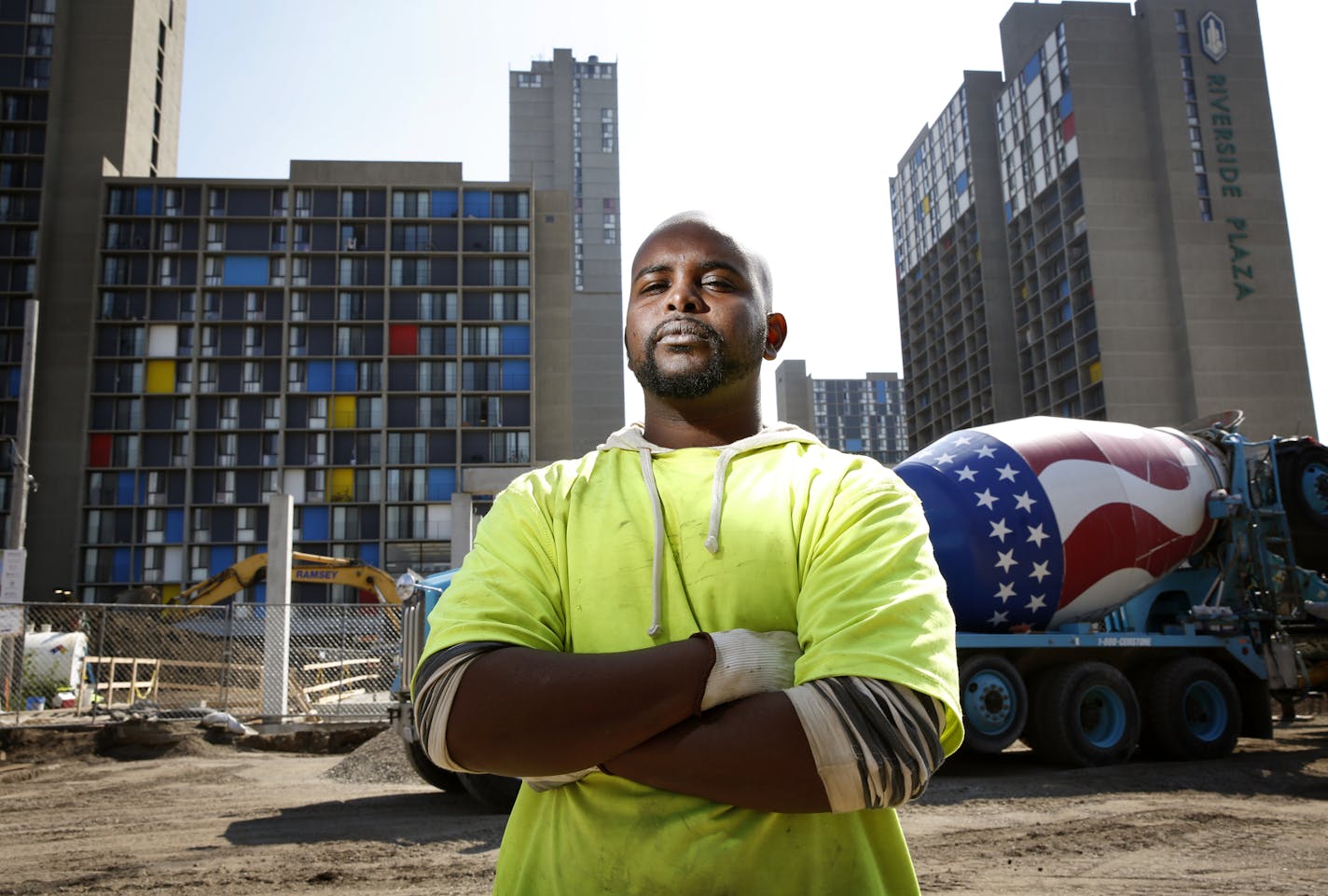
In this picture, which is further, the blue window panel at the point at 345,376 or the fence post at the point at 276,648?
the blue window panel at the point at 345,376

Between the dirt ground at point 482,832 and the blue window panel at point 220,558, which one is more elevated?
the blue window panel at point 220,558

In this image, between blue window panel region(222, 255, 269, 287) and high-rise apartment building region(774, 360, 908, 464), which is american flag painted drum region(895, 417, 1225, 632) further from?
high-rise apartment building region(774, 360, 908, 464)

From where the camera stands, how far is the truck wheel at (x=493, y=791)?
9.05 metres

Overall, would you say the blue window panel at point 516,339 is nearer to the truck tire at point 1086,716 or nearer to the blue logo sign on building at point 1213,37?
the blue logo sign on building at point 1213,37

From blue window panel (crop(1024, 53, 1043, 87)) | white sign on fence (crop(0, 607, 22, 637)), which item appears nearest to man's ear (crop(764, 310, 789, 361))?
white sign on fence (crop(0, 607, 22, 637))

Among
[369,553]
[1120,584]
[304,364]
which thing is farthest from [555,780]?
[304,364]

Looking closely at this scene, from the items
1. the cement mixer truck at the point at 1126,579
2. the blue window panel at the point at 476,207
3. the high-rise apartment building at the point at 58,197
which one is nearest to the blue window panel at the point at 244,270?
the high-rise apartment building at the point at 58,197

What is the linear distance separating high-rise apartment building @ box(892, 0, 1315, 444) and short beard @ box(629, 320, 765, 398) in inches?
2109

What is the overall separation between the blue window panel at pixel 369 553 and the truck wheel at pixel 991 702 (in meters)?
45.3

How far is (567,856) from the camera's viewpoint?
1.46 metres

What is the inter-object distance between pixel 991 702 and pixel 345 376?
48.6 m

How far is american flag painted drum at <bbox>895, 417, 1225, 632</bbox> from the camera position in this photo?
952 centimetres

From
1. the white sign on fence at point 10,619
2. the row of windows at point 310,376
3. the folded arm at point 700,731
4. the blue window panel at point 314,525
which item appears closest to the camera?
the folded arm at point 700,731

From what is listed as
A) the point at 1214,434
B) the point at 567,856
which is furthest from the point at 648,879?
the point at 1214,434
